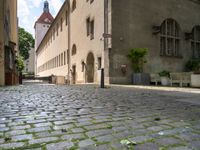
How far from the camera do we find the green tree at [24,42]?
55.3 metres

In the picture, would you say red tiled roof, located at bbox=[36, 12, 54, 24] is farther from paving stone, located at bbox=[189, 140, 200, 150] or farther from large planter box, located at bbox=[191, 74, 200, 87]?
paving stone, located at bbox=[189, 140, 200, 150]

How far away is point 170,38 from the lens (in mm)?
21156

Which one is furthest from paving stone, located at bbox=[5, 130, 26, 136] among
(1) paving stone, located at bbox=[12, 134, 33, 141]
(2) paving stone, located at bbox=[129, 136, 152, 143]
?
(2) paving stone, located at bbox=[129, 136, 152, 143]

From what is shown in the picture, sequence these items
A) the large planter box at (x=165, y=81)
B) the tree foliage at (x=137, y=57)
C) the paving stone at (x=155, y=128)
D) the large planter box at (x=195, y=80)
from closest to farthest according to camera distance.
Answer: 1. the paving stone at (x=155, y=128)
2. the large planter box at (x=195, y=80)
3. the large planter box at (x=165, y=81)
4. the tree foliage at (x=137, y=57)

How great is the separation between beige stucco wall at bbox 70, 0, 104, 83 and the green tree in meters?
30.6

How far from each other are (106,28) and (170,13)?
6.96m

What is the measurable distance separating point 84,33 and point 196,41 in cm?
1140

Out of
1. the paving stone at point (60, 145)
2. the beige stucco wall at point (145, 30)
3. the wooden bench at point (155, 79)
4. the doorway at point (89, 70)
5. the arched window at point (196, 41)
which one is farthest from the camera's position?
the arched window at point (196, 41)

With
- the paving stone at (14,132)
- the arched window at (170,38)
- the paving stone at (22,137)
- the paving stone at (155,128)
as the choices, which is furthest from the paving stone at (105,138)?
the arched window at (170,38)

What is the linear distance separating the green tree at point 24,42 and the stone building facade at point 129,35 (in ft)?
105

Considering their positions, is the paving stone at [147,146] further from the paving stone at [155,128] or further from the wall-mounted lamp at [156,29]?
the wall-mounted lamp at [156,29]

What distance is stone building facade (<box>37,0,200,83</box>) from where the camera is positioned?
698 inches

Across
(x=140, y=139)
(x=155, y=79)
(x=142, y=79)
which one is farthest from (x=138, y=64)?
(x=140, y=139)

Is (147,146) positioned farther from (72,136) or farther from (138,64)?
(138,64)
